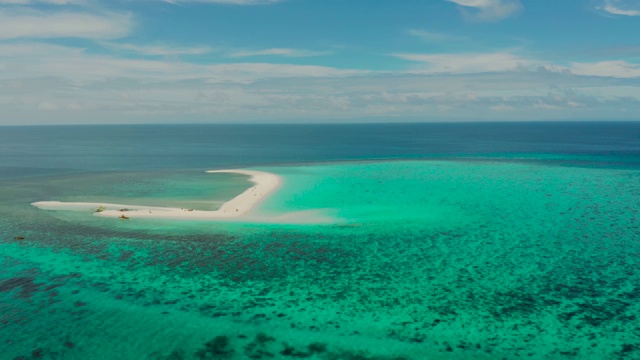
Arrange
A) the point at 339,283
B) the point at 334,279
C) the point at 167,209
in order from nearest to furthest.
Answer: the point at 339,283
the point at 334,279
the point at 167,209

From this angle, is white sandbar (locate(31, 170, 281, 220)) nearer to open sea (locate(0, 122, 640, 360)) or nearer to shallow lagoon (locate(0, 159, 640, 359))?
open sea (locate(0, 122, 640, 360))

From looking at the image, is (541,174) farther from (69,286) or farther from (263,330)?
(69,286)

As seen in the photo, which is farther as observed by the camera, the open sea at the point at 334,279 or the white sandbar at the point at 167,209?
the white sandbar at the point at 167,209

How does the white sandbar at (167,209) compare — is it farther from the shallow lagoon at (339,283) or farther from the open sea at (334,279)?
the shallow lagoon at (339,283)


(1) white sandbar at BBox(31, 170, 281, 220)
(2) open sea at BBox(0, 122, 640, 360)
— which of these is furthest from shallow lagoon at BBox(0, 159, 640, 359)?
(1) white sandbar at BBox(31, 170, 281, 220)

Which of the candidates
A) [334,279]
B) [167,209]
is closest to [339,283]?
[334,279]

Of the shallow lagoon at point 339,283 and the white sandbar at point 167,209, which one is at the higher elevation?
the white sandbar at point 167,209

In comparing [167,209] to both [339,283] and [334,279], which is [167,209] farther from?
[339,283]

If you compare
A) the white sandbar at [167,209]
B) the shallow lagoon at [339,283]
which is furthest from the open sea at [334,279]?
the white sandbar at [167,209]
